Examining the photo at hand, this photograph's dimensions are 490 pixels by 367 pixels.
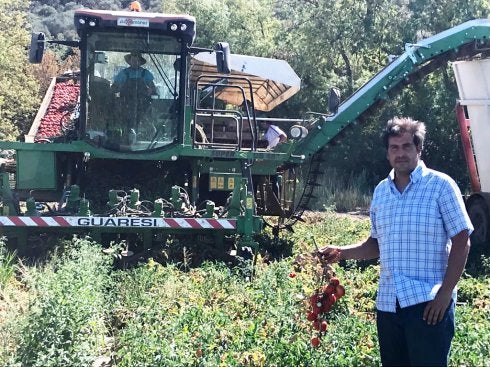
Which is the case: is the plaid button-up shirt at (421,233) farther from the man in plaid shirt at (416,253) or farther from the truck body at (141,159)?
the truck body at (141,159)

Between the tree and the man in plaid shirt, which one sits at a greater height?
the tree

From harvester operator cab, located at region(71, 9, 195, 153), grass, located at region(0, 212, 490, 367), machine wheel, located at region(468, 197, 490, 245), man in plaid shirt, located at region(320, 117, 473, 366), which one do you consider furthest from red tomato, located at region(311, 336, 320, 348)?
machine wheel, located at region(468, 197, 490, 245)

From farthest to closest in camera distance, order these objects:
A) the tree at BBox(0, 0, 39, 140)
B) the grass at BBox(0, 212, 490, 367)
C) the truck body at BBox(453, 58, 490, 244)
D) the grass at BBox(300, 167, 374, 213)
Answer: the tree at BBox(0, 0, 39, 140) < the grass at BBox(300, 167, 374, 213) < the truck body at BBox(453, 58, 490, 244) < the grass at BBox(0, 212, 490, 367)

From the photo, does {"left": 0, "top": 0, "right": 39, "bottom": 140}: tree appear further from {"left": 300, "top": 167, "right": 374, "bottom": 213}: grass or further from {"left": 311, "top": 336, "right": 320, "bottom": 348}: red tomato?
{"left": 311, "top": 336, "right": 320, "bottom": 348}: red tomato

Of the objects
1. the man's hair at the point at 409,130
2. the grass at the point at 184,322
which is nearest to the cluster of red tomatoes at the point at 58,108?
the grass at the point at 184,322

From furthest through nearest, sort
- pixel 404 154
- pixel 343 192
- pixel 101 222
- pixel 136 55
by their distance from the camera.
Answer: pixel 343 192
pixel 136 55
pixel 101 222
pixel 404 154

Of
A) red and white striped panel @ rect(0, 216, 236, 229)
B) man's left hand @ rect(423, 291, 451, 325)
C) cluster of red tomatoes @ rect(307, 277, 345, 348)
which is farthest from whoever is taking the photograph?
red and white striped panel @ rect(0, 216, 236, 229)

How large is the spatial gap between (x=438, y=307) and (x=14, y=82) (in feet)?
74.6

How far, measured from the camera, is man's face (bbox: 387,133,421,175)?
421 cm

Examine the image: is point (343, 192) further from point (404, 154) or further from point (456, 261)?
point (456, 261)

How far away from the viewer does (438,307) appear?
13.1 ft

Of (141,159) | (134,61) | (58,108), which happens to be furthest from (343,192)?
(134,61)

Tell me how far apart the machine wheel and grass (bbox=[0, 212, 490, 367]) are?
333cm

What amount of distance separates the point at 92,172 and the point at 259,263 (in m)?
3.01
